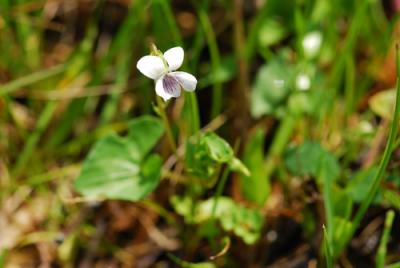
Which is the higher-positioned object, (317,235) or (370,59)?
(370,59)

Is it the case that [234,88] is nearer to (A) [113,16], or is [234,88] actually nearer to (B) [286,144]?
(B) [286,144]

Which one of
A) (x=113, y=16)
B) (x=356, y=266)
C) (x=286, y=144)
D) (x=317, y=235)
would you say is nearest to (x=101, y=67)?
(x=113, y=16)

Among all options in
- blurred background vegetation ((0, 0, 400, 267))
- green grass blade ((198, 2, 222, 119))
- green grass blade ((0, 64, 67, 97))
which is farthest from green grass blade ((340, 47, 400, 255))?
green grass blade ((0, 64, 67, 97))

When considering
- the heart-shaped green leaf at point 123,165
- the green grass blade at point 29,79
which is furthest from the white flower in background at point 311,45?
the green grass blade at point 29,79

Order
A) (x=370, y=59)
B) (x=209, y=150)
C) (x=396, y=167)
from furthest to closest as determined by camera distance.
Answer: (x=370, y=59)
(x=396, y=167)
(x=209, y=150)

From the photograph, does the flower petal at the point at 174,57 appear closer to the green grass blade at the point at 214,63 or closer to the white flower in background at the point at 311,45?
the green grass blade at the point at 214,63

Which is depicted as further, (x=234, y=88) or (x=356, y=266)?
(x=234, y=88)
